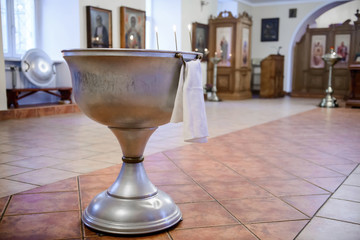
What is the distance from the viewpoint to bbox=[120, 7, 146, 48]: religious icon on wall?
8.41m

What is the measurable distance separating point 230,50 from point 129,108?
33.5 ft

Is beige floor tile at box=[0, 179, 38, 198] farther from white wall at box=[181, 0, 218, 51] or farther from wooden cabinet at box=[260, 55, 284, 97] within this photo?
wooden cabinet at box=[260, 55, 284, 97]

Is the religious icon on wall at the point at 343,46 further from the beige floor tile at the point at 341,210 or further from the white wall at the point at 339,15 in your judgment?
the beige floor tile at the point at 341,210

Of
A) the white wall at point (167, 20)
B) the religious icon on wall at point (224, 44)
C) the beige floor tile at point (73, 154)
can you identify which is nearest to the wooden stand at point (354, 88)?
the religious icon on wall at point (224, 44)

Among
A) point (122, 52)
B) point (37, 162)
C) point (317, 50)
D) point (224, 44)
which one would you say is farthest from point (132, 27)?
point (317, 50)

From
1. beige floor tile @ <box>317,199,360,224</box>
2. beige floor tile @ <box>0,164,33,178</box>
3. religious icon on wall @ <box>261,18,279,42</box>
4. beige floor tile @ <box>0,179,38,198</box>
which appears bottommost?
beige floor tile @ <box>0,164,33,178</box>

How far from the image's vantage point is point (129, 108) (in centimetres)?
178

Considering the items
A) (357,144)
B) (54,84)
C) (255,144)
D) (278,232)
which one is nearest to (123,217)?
(278,232)

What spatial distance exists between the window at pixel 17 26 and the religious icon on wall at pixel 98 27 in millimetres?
1164

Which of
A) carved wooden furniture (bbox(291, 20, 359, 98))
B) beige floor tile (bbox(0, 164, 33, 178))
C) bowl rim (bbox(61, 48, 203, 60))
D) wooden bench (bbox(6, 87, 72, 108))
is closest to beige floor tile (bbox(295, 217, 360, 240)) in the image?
bowl rim (bbox(61, 48, 203, 60))

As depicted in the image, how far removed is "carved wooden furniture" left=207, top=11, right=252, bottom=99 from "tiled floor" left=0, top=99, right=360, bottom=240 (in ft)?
21.5

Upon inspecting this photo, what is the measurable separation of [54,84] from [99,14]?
166 centimetres

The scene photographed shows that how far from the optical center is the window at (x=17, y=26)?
23.8 ft

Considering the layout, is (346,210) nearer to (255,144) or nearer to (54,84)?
(255,144)
